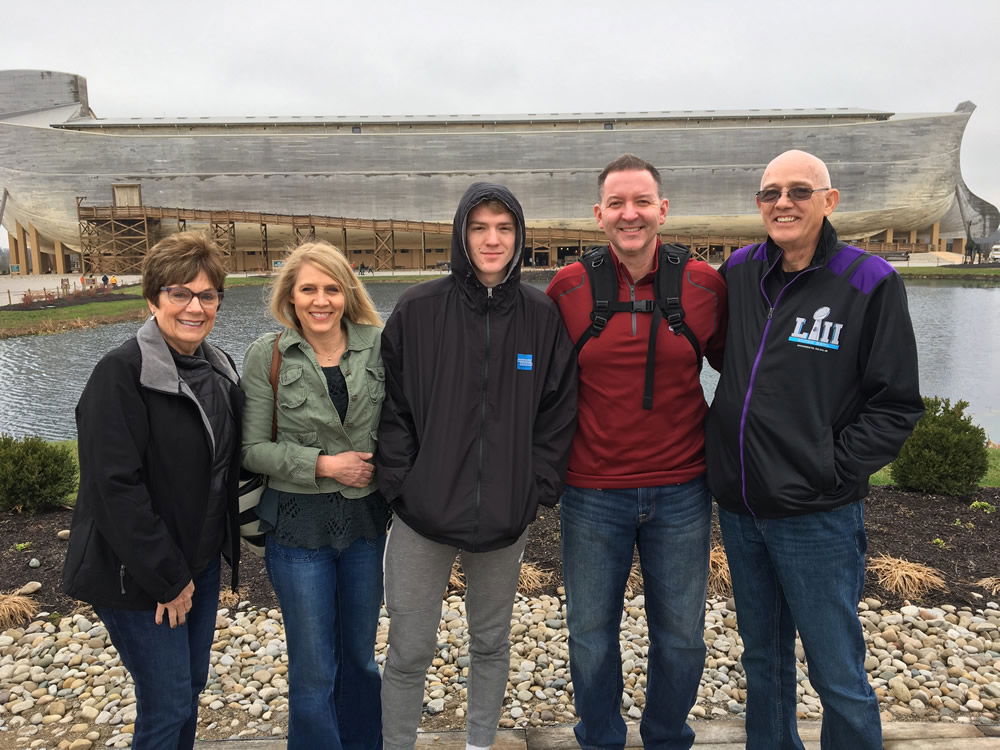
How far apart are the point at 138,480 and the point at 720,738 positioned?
2.87 m

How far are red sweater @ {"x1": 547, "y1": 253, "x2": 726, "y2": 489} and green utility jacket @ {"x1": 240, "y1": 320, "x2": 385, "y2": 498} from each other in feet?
3.04

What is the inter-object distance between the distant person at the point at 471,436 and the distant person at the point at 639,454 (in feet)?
0.67

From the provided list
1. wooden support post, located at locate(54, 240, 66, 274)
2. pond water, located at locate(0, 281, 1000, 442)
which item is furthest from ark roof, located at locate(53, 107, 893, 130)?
pond water, located at locate(0, 281, 1000, 442)

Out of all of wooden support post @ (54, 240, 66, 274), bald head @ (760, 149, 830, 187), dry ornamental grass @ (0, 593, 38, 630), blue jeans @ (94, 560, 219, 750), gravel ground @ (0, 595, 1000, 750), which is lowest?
gravel ground @ (0, 595, 1000, 750)

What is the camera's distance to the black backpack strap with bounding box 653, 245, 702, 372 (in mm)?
2926

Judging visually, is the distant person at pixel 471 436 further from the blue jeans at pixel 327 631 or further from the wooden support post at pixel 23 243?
the wooden support post at pixel 23 243

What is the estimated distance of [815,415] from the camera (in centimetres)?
261

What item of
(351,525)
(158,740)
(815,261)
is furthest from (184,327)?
(815,261)

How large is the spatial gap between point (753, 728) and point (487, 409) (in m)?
1.90

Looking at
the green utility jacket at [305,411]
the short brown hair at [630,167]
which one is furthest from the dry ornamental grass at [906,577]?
the green utility jacket at [305,411]

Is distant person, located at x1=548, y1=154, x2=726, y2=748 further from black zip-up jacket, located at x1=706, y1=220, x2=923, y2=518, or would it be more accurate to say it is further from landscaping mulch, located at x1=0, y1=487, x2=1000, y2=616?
landscaping mulch, located at x1=0, y1=487, x2=1000, y2=616

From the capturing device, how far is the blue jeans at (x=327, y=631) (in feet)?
9.23

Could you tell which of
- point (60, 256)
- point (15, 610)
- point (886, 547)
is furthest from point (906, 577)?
point (60, 256)

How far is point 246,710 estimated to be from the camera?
3.73m
